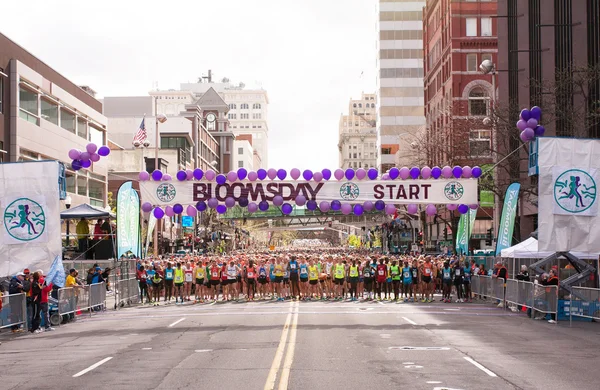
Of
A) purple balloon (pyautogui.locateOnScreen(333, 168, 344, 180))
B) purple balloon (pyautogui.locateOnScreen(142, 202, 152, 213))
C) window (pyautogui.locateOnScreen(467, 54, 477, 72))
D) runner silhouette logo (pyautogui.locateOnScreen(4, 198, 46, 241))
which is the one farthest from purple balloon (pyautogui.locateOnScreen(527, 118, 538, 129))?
window (pyautogui.locateOnScreen(467, 54, 477, 72))

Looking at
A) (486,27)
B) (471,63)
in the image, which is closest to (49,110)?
(471,63)

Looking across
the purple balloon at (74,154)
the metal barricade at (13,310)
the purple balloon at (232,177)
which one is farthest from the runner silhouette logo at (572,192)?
the metal barricade at (13,310)

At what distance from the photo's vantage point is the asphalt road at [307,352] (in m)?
13.1

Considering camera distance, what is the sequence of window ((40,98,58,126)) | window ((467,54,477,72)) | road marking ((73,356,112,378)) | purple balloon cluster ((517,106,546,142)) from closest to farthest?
1. road marking ((73,356,112,378))
2. purple balloon cluster ((517,106,546,142))
3. window ((40,98,58,126))
4. window ((467,54,477,72))

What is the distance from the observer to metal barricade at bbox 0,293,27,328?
2250 cm

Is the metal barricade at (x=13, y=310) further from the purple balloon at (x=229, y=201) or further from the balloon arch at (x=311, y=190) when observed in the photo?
the purple balloon at (x=229, y=201)

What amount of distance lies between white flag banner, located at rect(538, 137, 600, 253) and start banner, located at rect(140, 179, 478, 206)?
470 centimetres

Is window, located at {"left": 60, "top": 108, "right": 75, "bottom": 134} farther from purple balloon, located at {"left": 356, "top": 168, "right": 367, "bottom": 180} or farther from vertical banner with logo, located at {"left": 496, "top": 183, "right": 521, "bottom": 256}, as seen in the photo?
vertical banner with logo, located at {"left": 496, "top": 183, "right": 521, "bottom": 256}

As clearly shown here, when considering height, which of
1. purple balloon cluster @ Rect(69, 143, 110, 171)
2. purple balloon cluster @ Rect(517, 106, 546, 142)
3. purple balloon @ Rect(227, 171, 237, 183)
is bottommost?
purple balloon @ Rect(227, 171, 237, 183)

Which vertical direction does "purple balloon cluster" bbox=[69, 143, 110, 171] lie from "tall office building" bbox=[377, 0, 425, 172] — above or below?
below

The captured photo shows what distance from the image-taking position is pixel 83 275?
1315 inches

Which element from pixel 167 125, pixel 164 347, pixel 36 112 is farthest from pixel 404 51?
pixel 164 347

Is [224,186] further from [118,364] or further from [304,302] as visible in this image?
[118,364]

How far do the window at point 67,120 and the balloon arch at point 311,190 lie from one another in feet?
81.9
